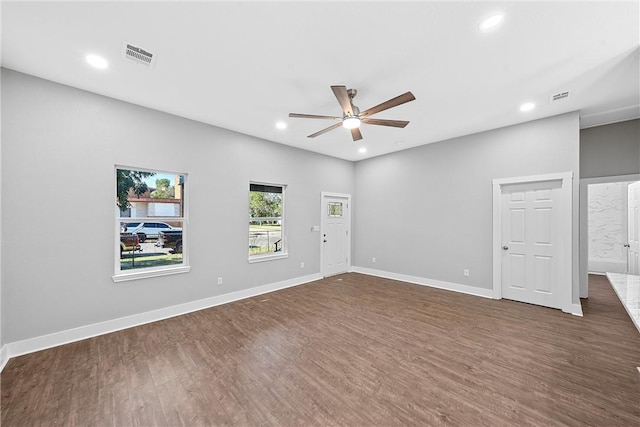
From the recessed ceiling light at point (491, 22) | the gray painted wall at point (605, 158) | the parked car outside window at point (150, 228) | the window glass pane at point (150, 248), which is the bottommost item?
the window glass pane at point (150, 248)

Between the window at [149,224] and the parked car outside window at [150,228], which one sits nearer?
the window at [149,224]

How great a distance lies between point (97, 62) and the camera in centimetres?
245

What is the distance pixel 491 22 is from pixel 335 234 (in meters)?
4.82

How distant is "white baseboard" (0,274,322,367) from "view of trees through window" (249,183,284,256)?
0.80 metres

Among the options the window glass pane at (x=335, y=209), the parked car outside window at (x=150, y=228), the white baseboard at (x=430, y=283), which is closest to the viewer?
the parked car outside window at (x=150, y=228)

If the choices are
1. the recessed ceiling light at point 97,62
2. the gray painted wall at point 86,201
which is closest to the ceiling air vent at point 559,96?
the gray painted wall at point 86,201

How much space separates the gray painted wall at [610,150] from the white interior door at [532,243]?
0.99m

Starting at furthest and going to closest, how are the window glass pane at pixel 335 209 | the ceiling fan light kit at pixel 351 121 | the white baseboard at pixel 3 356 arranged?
the window glass pane at pixel 335 209, the ceiling fan light kit at pixel 351 121, the white baseboard at pixel 3 356

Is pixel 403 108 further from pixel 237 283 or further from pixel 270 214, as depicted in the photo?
pixel 237 283

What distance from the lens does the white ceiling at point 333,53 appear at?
186cm

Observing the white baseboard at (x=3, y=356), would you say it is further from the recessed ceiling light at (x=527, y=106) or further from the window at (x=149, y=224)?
the recessed ceiling light at (x=527, y=106)

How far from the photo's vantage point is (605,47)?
2244 mm

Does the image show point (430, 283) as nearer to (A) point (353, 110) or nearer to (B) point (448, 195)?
(B) point (448, 195)

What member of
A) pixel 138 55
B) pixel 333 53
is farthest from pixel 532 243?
pixel 138 55
